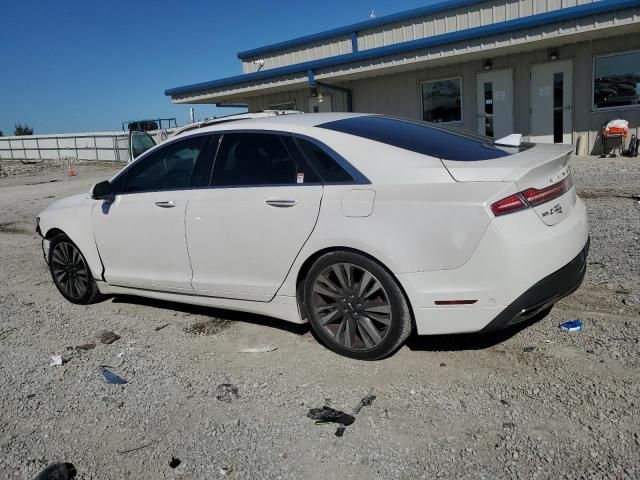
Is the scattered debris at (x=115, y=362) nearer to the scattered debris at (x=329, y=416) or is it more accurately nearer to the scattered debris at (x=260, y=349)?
the scattered debris at (x=260, y=349)

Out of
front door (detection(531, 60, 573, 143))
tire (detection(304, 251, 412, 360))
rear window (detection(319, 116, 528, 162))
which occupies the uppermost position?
front door (detection(531, 60, 573, 143))

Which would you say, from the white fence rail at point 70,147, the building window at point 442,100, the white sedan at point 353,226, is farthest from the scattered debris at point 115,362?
the white fence rail at point 70,147

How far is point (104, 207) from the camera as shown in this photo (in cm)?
491

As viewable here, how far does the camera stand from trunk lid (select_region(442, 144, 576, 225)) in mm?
3176

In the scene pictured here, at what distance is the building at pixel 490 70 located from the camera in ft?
41.4

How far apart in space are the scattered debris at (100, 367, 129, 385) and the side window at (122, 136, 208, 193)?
147 centimetres

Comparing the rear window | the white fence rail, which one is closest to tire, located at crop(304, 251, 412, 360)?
the rear window

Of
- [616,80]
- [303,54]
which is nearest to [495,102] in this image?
[616,80]

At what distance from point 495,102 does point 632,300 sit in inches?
457

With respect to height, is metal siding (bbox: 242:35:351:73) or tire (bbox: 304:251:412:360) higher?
metal siding (bbox: 242:35:351:73)

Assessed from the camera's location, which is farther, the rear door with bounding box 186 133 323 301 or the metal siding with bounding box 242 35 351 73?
the metal siding with bounding box 242 35 351 73

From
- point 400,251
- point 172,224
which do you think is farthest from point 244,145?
point 400,251

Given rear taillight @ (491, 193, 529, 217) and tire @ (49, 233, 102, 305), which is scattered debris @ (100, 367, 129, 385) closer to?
tire @ (49, 233, 102, 305)

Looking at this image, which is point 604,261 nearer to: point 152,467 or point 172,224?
point 172,224
